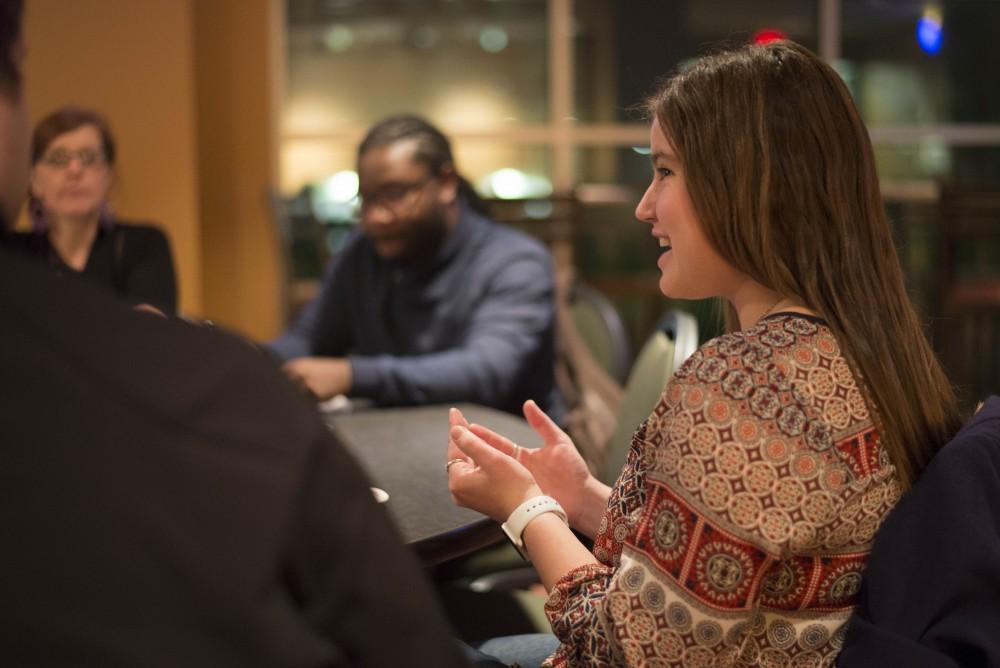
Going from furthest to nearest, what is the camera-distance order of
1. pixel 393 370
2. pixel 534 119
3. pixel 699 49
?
1. pixel 534 119
2. pixel 393 370
3. pixel 699 49

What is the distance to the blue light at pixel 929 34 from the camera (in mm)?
6137

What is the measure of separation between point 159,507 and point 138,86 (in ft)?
13.6

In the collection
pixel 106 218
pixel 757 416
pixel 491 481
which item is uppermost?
pixel 106 218

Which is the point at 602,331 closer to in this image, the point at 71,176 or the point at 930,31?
the point at 71,176

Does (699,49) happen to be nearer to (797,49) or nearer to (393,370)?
(797,49)

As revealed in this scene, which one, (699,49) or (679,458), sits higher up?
(699,49)

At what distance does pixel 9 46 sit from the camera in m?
0.59

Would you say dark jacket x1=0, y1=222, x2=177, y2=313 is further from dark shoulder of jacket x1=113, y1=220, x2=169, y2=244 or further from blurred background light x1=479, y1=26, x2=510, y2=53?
blurred background light x1=479, y1=26, x2=510, y2=53

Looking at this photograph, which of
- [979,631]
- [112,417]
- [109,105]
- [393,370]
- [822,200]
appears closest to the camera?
[112,417]

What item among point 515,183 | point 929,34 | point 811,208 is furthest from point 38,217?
point 929,34

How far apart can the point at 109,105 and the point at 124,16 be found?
0.34 metres

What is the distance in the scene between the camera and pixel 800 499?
0.98 m

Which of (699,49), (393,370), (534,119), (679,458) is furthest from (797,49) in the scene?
(534,119)

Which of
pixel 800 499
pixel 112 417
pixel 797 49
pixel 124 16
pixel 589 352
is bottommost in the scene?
pixel 589 352
